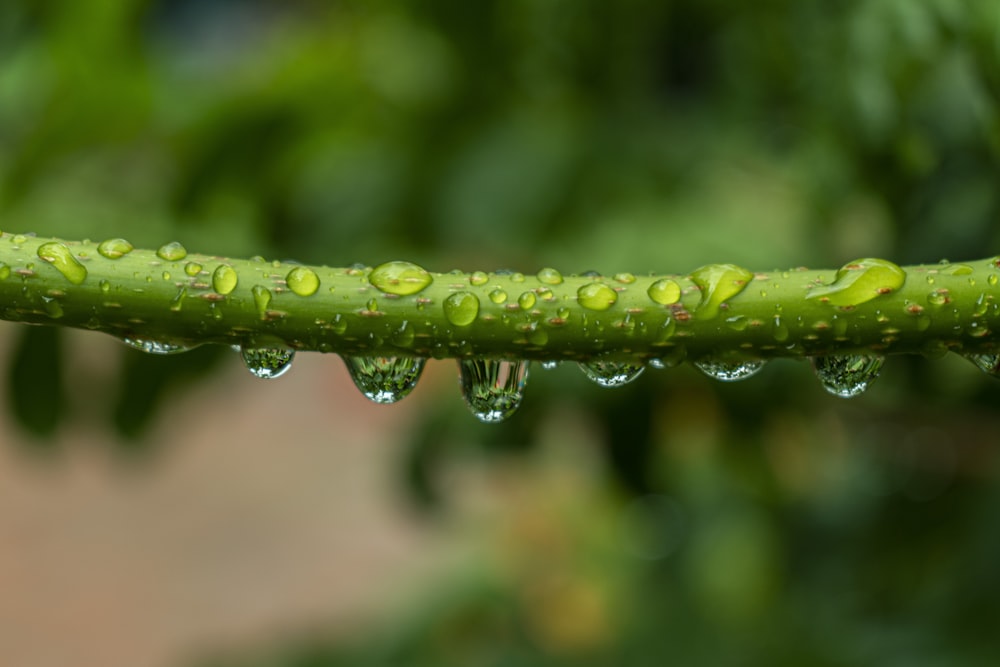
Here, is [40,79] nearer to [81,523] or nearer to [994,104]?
[994,104]

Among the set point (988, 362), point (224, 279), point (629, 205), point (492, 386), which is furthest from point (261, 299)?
point (629, 205)

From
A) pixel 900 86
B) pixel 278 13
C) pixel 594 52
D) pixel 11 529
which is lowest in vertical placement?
pixel 11 529

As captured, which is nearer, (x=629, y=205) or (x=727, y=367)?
(x=727, y=367)

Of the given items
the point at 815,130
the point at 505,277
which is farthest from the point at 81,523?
the point at 505,277

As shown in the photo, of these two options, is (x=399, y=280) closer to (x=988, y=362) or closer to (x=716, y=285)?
(x=716, y=285)

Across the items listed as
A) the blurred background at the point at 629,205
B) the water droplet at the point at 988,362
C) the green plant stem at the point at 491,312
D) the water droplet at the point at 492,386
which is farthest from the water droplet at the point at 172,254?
the blurred background at the point at 629,205

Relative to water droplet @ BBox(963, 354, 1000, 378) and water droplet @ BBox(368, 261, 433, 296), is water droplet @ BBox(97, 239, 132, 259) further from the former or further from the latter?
water droplet @ BBox(963, 354, 1000, 378)

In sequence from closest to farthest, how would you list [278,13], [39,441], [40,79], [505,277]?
[505,277] → [39,441] → [40,79] → [278,13]
